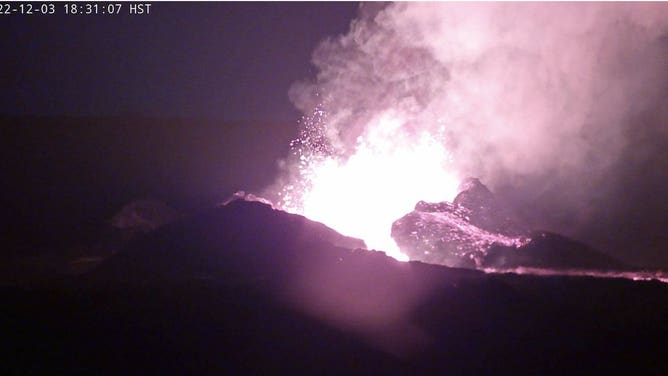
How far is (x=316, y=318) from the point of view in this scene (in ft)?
47.6

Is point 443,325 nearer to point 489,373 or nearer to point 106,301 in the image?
point 489,373

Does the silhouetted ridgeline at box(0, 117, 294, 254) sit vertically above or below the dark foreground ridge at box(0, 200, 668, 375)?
above

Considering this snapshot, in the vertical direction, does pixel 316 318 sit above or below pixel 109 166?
below

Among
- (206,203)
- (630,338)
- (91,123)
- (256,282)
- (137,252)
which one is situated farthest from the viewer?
(91,123)

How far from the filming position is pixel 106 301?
14891 mm

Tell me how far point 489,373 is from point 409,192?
54.7ft

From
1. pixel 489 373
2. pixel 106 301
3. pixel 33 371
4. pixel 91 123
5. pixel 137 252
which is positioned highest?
pixel 91 123

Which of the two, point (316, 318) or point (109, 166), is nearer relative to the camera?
point (316, 318)

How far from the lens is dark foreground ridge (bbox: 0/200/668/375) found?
12.3 metres

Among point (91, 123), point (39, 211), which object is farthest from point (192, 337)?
point (91, 123)

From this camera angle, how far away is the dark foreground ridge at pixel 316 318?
1234cm

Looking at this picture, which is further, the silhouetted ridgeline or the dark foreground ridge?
the silhouetted ridgeline

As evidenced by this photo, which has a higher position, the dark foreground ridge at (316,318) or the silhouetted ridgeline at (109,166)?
the silhouetted ridgeline at (109,166)

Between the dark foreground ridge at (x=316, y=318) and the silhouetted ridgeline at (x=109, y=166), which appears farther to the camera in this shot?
the silhouetted ridgeline at (x=109, y=166)
